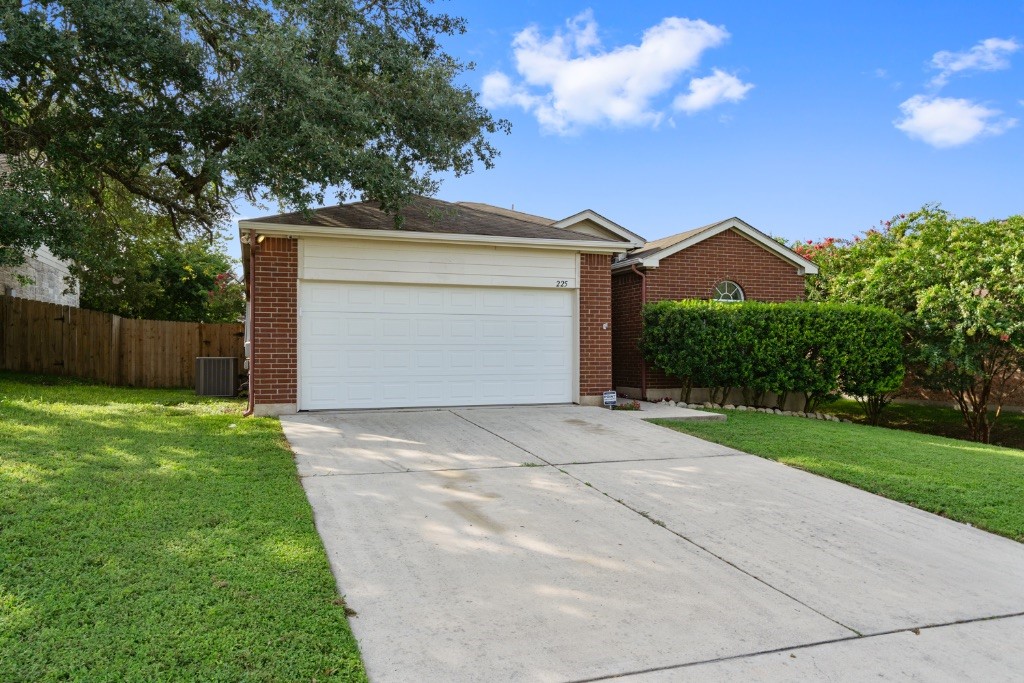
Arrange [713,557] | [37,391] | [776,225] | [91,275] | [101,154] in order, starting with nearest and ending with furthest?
[713,557]
[101,154]
[37,391]
[91,275]
[776,225]

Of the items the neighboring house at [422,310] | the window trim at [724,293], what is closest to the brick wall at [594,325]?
the neighboring house at [422,310]

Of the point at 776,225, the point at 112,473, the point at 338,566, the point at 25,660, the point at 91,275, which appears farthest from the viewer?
the point at 776,225

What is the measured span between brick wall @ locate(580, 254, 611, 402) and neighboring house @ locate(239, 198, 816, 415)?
2cm

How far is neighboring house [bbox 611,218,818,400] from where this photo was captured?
13.8 m

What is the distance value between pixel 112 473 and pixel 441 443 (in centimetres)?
344

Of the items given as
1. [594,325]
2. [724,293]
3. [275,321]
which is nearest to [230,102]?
[275,321]

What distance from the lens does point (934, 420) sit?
16.3m

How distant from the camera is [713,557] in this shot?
4.54m

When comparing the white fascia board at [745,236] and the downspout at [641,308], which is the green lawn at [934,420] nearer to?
the white fascia board at [745,236]

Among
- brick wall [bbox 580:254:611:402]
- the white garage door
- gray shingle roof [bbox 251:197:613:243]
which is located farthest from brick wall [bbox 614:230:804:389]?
gray shingle roof [bbox 251:197:613:243]

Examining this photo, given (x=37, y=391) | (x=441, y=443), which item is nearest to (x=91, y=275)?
(x=37, y=391)

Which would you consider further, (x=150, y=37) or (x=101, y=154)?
(x=101, y=154)

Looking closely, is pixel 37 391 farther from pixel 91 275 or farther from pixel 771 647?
pixel 771 647

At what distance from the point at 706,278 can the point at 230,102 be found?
9.67 metres
